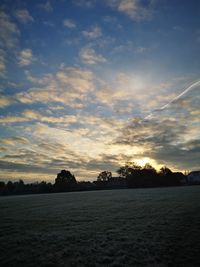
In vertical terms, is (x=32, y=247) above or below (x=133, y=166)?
below

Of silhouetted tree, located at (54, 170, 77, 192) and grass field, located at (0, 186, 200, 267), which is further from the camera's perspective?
silhouetted tree, located at (54, 170, 77, 192)

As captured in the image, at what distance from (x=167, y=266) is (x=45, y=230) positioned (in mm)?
10581

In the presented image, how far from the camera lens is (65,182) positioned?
136 m

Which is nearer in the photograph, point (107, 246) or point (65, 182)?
point (107, 246)

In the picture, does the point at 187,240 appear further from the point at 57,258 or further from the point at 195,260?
the point at 57,258

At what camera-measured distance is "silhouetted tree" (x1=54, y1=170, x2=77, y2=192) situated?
128 meters

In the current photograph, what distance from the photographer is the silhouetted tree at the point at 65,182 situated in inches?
5054

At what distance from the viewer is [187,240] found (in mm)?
11305

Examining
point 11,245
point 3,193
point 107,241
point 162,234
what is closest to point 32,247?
point 11,245

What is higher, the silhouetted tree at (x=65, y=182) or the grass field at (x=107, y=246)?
the silhouetted tree at (x=65, y=182)

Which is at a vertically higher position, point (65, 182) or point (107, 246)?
point (65, 182)

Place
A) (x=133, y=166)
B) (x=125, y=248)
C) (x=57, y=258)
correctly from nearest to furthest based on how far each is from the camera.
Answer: (x=57, y=258) → (x=125, y=248) → (x=133, y=166)

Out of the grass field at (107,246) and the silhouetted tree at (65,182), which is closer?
the grass field at (107,246)

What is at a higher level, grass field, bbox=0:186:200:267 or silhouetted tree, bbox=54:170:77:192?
silhouetted tree, bbox=54:170:77:192
